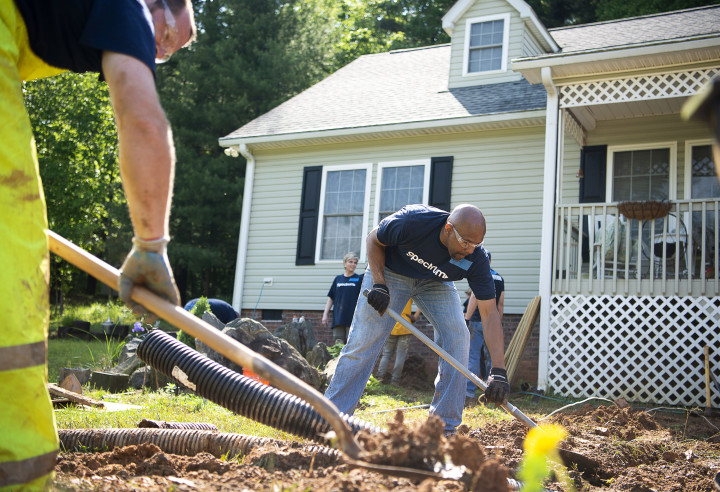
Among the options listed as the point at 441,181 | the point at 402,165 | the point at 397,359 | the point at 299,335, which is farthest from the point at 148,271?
the point at 402,165

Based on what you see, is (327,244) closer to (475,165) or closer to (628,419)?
(475,165)

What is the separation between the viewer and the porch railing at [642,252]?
9047 millimetres

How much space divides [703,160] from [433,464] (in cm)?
969

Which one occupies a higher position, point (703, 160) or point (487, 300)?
point (703, 160)

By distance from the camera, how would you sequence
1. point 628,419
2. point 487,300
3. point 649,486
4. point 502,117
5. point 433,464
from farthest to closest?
1. point 502,117
2. point 628,419
3. point 487,300
4. point 649,486
5. point 433,464

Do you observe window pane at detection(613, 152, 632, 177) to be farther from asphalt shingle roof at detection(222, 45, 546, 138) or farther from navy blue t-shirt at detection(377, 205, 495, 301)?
navy blue t-shirt at detection(377, 205, 495, 301)

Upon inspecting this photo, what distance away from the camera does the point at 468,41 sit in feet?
44.7

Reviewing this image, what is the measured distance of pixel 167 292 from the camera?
2.42 metres

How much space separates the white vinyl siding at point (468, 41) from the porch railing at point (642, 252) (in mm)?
4065

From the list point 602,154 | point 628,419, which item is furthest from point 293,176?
point 628,419

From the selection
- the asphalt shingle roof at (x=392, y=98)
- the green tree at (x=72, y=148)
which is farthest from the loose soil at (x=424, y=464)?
the green tree at (x=72, y=148)

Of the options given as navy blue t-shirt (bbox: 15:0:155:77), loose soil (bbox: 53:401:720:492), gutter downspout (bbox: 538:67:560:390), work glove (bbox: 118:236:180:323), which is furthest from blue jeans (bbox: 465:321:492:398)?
navy blue t-shirt (bbox: 15:0:155:77)

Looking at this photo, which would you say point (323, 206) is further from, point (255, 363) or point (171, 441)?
point (255, 363)

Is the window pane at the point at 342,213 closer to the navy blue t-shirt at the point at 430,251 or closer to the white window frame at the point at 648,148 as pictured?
the white window frame at the point at 648,148
